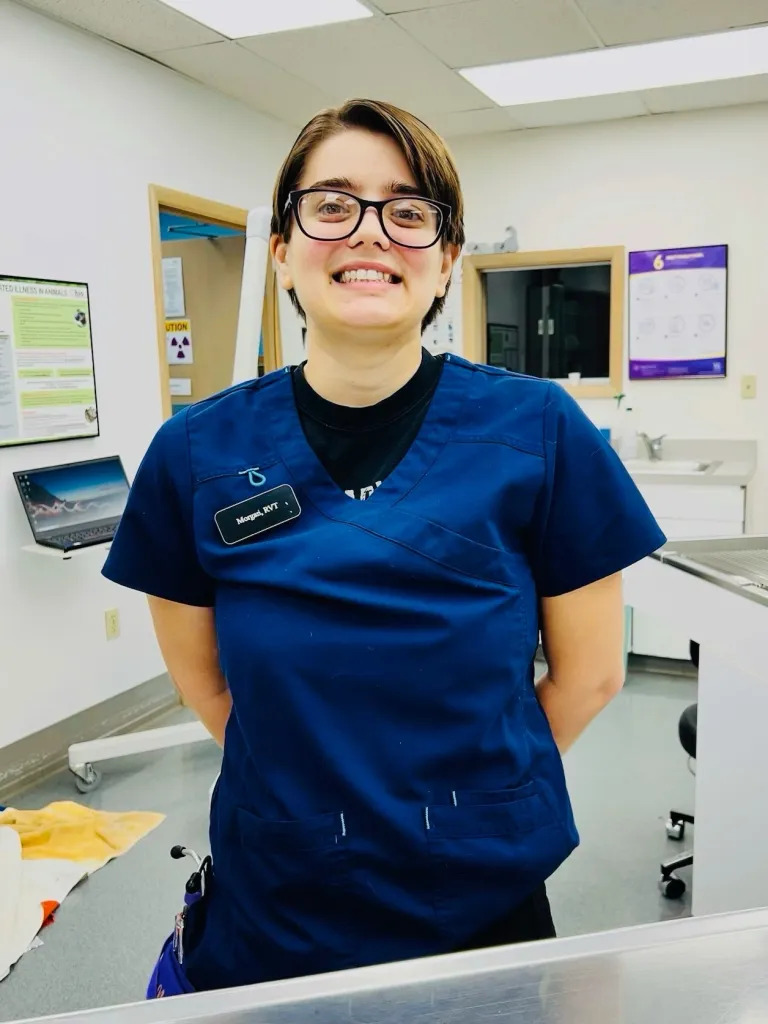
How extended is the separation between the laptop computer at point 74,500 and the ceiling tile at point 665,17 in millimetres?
2145

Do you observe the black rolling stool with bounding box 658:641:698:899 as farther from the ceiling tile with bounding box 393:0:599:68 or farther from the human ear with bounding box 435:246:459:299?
the ceiling tile with bounding box 393:0:599:68

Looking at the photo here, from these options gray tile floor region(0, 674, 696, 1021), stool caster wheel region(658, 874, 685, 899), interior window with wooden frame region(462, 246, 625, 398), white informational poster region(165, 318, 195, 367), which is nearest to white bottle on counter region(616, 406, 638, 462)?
interior window with wooden frame region(462, 246, 625, 398)

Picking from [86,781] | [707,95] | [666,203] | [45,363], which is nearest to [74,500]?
[45,363]

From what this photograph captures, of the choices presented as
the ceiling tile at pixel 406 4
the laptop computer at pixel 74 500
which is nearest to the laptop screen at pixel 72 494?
the laptop computer at pixel 74 500

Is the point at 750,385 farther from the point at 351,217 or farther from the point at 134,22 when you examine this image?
the point at 351,217

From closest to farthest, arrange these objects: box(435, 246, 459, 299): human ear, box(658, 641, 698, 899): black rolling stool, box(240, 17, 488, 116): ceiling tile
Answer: box(435, 246, 459, 299): human ear, box(658, 641, 698, 899): black rolling stool, box(240, 17, 488, 116): ceiling tile

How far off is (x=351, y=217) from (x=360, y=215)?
0.04 ft

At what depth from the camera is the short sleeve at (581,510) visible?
93cm

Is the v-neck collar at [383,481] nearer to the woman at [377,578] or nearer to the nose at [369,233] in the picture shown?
the woman at [377,578]

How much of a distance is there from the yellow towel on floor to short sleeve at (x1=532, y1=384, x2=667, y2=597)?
6.45 ft

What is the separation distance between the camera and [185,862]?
243cm

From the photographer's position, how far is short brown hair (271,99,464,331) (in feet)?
2.98

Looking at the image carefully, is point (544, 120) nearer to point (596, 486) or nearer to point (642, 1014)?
point (596, 486)

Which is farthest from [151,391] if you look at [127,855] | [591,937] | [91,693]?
[591,937]
